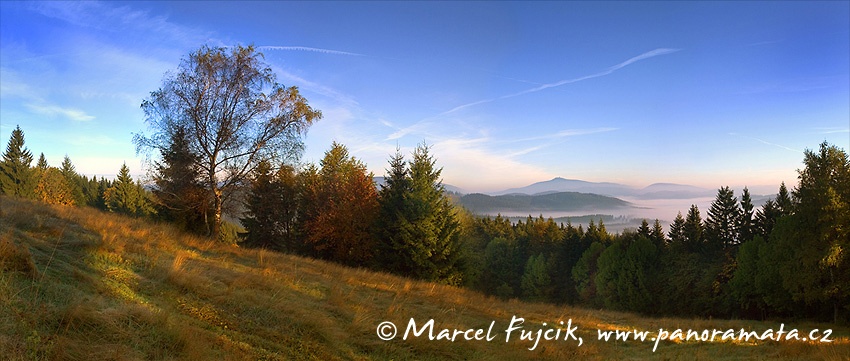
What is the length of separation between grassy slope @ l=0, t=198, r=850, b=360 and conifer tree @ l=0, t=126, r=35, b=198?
6447 centimetres

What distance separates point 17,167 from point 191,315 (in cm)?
7421

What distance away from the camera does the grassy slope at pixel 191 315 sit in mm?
4082

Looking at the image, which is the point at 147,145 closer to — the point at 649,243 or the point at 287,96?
the point at 287,96

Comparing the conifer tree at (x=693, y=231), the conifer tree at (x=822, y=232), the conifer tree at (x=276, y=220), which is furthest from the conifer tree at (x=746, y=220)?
the conifer tree at (x=276, y=220)

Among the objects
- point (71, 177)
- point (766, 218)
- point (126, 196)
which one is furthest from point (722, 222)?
point (71, 177)

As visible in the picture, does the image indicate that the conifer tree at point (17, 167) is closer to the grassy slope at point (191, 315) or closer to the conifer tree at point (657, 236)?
the grassy slope at point (191, 315)

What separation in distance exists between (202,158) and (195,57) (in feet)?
15.0

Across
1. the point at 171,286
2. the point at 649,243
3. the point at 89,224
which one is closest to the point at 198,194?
the point at 89,224

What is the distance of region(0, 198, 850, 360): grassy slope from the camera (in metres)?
4.08

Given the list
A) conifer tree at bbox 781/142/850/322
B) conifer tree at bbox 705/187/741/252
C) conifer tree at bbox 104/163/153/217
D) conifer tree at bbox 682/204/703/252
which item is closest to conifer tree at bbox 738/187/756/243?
conifer tree at bbox 705/187/741/252

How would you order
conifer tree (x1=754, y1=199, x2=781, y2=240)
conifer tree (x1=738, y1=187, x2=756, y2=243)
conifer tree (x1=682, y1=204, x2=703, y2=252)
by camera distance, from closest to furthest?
1. conifer tree (x1=754, y1=199, x2=781, y2=240)
2. conifer tree (x1=738, y1=187, x2=756, y2=243)
3. conifer tree (x1=682, y1=204, x2=703, y2=252)

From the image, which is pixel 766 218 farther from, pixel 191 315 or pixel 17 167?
pixel 17 167

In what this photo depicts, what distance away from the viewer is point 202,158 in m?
17.8

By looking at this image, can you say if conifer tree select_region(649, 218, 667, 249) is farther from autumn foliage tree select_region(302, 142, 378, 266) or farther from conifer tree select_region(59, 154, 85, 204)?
conifer tree select_region(59, 154, 85, 204)
